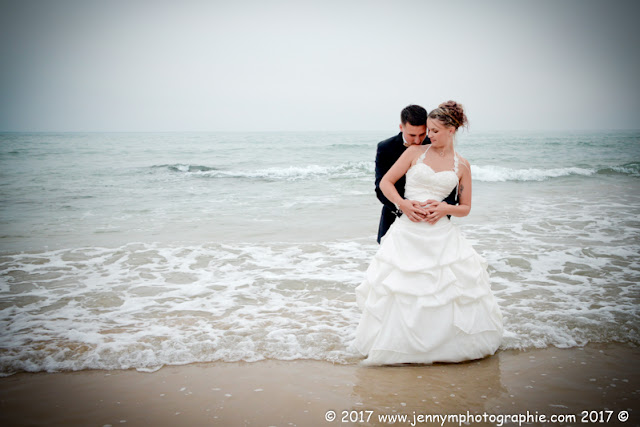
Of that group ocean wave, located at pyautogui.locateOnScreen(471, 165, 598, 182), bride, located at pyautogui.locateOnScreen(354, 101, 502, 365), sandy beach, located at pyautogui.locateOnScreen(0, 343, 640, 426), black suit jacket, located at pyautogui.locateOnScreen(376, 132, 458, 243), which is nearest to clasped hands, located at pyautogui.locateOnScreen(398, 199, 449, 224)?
bride, located at pyautogui.locateOnScreen(354, 101, 502, 365)

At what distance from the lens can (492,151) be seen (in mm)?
34156

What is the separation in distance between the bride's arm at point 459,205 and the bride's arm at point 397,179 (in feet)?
0.26

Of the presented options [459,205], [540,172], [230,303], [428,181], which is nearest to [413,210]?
[428,181]

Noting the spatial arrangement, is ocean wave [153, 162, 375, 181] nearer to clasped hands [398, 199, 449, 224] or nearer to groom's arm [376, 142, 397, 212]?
groom's arm [376, 142, 397, 212]

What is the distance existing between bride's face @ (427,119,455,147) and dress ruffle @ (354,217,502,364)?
2.23ft

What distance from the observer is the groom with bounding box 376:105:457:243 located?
3.40 m

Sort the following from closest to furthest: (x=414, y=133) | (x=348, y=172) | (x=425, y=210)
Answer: (x=425, y=210), (x=414, y=133), (x=348, y=172)

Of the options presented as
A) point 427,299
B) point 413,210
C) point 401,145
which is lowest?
point 427,299

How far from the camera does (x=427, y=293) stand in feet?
11.0

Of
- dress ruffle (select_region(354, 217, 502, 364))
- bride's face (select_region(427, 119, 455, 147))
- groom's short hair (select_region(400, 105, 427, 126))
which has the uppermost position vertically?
groom's short hair (select_region(400, 105, 427, 126))

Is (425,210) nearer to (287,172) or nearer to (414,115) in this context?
(414,115)

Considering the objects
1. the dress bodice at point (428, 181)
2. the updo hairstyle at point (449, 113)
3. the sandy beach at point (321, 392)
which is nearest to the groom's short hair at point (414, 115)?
the updo hairstyle at point (449, 113)

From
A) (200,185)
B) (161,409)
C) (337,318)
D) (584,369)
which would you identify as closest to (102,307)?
(161,409)

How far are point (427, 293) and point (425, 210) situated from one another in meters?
0.68
